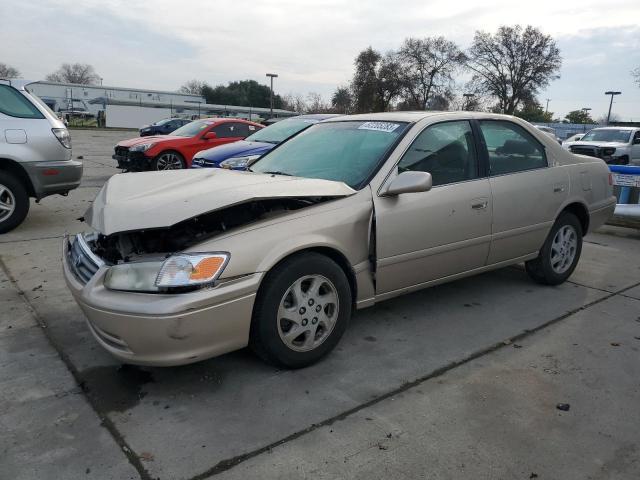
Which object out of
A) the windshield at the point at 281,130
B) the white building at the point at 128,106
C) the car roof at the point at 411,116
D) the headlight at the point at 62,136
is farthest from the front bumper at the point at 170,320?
the white building at the point at 128,106

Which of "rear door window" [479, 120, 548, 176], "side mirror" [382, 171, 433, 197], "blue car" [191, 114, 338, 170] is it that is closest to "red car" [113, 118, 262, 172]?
"blue car" [191, 114, 338, 170]

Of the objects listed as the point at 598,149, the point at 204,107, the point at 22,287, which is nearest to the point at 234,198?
the point at 22,287

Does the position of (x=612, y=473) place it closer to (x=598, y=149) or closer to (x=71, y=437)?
(x=71, y=437)

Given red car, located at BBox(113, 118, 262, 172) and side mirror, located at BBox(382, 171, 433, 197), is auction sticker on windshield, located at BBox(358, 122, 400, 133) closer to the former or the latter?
side mirror, located at BBox(382, 171, 433, 197)

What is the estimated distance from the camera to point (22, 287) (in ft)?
14.4

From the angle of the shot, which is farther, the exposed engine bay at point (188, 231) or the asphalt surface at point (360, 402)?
the exposed engine bay at point (188, 231)

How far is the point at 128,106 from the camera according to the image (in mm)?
50938

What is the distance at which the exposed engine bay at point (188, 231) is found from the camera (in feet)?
9.55

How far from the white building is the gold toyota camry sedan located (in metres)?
40.9

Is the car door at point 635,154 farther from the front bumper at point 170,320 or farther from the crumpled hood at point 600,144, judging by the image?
the front bumper at point 170,320

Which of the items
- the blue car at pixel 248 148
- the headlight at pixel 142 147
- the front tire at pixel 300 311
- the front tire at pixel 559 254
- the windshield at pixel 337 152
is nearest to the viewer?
the front tire at pixel 300 311

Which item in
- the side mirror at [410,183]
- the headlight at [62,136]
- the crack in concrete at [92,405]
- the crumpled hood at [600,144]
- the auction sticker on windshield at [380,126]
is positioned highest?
the auction sticker on windshield at [380,126]

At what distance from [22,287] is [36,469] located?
263 centimetres

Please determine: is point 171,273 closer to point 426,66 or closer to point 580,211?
point 580,211
